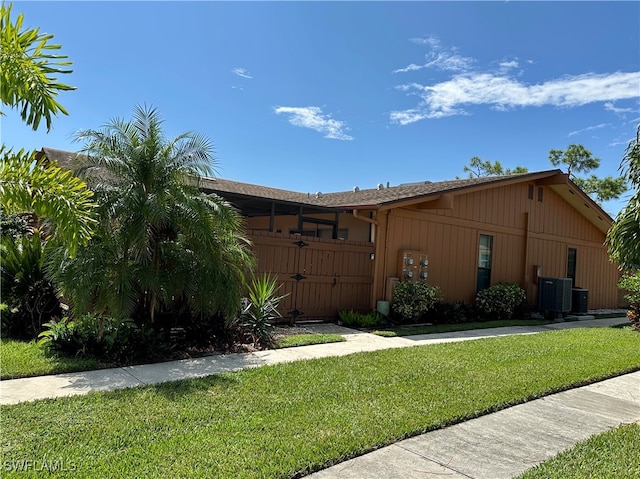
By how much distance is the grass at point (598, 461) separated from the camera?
10.4 ft

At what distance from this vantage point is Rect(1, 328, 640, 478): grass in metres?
3.06

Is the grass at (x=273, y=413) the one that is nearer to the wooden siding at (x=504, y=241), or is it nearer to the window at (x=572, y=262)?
the wooden siding at (x=504, y=241)

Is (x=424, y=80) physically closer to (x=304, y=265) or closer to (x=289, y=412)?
(x=304, y=265)

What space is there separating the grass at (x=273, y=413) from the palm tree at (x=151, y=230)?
162 cm

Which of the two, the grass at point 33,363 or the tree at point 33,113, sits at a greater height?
the tree at point 33,113

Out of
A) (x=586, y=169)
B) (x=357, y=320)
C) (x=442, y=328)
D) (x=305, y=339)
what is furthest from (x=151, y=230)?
(x=586, y=169)

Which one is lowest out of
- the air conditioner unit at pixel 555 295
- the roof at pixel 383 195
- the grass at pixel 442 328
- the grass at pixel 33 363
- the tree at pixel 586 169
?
the grass at pixel 33 363

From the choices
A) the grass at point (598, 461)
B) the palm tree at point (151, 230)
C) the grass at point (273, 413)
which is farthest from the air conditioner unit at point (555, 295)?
the palm tree at point (151, 230)

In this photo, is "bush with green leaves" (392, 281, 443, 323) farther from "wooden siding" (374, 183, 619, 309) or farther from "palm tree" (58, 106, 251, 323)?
"palm tree" (58, 106, 251, 323)

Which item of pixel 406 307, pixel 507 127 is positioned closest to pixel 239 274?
pixel 406 307

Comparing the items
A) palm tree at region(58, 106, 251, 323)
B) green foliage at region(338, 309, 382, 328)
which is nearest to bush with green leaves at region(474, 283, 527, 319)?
green foliage at region(338, 309, 382, 328)

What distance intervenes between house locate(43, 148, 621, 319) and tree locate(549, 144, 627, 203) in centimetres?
1650

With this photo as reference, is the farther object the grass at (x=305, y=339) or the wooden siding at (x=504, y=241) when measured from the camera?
the wooden siding at (x=504, y=241)

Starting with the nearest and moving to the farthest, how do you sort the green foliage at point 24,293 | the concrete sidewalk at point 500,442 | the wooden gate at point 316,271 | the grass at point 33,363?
1. the concrete sidewalk at point 500,442
2. the grass at point 33,363
3. the green foliage at point 24,293
4. the wooden gate at point 316,271
